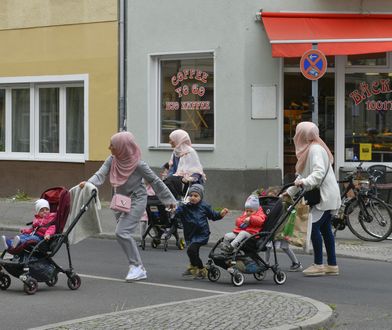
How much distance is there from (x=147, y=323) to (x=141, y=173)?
3.36 m

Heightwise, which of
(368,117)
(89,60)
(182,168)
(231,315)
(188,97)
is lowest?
(231,315)

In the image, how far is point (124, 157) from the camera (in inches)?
415

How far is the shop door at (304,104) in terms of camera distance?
Answer: 18250 mm

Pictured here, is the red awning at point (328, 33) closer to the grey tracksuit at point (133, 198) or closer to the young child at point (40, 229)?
the grey tracksuit at point (133, 198)

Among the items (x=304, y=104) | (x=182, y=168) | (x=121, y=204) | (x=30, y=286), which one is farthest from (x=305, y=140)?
(x=304, y=104)

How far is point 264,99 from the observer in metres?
17.7

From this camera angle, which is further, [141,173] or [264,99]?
[264,99]

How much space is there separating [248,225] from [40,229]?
7.85 ft

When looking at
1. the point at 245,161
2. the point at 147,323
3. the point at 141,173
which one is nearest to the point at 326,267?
the point at 141,173

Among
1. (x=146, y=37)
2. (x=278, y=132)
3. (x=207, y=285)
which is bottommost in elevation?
(x=207, y=285)

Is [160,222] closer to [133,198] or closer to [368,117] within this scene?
[133,198]

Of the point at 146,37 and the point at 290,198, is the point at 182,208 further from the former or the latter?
the point at 146,37

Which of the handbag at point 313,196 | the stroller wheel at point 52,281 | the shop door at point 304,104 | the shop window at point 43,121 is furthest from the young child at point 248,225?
the shop window at point 43,121

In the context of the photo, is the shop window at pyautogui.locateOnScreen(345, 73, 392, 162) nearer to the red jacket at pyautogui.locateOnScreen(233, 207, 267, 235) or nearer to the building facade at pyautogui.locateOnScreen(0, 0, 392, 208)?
the building facade at pyautogui.locateOnScreen(0, 0, 392, 208)
